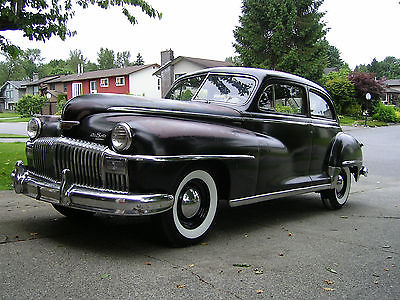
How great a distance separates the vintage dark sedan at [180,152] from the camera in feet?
12.3

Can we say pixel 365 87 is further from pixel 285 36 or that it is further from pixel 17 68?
pixel 17 68

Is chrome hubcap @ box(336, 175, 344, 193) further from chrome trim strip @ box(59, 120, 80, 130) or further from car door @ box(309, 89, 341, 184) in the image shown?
chrome trim strip @ box(59, 120, 80, 130)

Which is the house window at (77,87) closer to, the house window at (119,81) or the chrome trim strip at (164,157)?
the house window at (119,81)

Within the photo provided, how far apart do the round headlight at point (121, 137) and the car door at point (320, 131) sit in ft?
10.4

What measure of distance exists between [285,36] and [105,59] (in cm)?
6903

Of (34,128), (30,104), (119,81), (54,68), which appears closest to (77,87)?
(119,81)

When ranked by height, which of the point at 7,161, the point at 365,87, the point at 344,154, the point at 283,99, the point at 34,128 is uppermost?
the point at 365,87

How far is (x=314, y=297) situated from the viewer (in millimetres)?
3117

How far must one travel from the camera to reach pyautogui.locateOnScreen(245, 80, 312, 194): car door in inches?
197

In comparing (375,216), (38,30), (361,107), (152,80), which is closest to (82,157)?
(375,216)

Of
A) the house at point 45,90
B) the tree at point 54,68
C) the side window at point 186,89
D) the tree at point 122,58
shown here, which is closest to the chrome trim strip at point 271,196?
the side window at point 186,89

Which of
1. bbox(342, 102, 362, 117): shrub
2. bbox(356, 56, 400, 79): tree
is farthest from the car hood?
bbox(356, 56, 400, 79): tree

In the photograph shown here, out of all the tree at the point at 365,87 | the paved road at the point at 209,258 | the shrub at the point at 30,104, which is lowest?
the paved road at the point at 209,258

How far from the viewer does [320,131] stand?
20.3 feet
